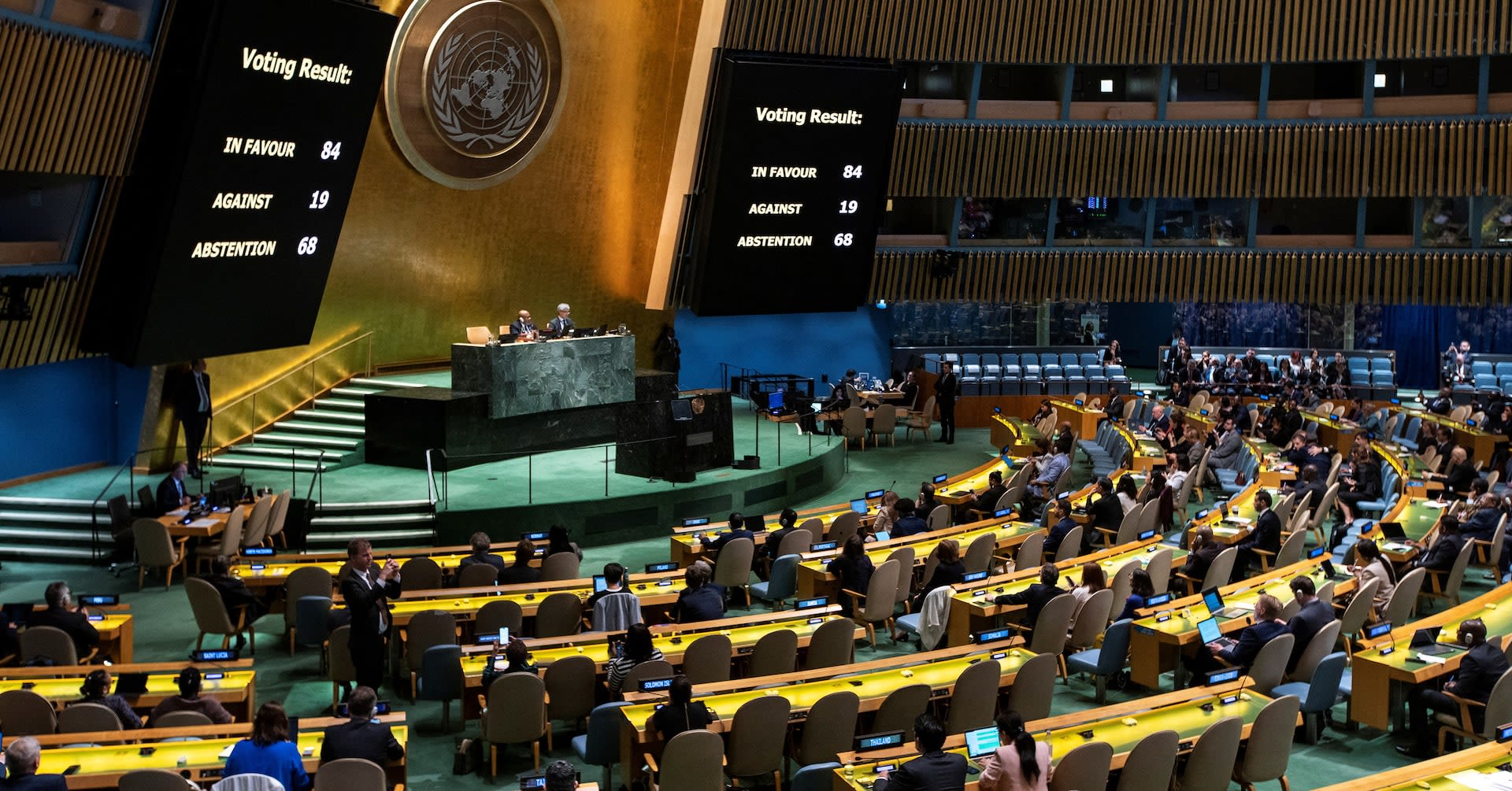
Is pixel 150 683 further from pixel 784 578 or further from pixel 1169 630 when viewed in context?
pixel 1169 630

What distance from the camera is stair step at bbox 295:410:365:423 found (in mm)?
19875

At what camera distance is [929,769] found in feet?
23.2

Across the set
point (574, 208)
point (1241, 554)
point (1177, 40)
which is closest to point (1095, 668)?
point (1241, 554)

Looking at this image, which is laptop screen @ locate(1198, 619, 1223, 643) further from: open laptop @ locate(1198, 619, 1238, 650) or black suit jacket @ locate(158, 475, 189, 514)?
black suit jacket @ locate(158, 475, 189, 514)

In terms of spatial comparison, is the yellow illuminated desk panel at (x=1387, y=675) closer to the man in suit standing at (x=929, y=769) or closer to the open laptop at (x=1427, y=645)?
the open laptop at (x=1427, y=645)

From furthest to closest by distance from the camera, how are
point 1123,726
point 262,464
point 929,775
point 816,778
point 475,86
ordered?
point 475,86 < point 262,464 < point 1123,726 < point 816,778 < point 929,775

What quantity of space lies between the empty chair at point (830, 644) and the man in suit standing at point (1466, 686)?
381 cm

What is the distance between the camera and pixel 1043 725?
8.27 m

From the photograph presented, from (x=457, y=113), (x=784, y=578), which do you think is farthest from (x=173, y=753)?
(x=457, y=113)

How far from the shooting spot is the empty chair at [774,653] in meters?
9.74

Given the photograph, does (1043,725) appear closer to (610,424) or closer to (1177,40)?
(610,424)

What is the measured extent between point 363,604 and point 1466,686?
7.48 meters

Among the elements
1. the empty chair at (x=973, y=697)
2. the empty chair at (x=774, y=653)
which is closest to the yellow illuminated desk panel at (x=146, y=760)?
the empty chair at (x=774, y=653)

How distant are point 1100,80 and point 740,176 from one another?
1149 cm
